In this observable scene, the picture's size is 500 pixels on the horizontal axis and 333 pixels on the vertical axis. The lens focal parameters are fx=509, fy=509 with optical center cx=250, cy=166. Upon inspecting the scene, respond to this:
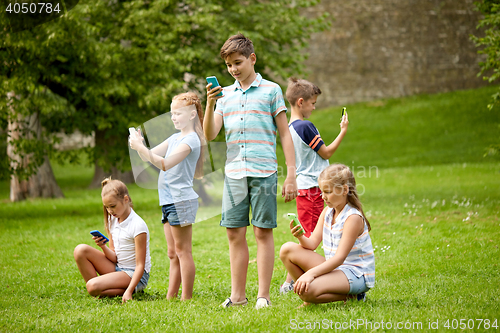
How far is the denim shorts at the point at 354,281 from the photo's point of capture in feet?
12.3

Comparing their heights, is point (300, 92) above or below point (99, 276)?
above

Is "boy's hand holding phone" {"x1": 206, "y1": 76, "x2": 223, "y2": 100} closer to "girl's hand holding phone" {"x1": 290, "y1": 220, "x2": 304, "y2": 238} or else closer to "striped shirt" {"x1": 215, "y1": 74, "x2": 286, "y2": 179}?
"striped shirt" {"x1": 215, "y1": 74, "x2": 286, "y2": 179}

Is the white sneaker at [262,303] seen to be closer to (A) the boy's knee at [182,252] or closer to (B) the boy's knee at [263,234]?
(B) the boy's knee at [263,234]

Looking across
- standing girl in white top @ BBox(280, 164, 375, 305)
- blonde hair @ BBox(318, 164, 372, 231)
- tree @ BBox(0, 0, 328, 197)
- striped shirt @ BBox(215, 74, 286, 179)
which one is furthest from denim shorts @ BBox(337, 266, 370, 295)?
tree @ BBox(0, 0, 328, 197)

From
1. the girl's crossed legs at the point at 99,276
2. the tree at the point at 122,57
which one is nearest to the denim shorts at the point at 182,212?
the girl's crossed legs at the point at 99,276

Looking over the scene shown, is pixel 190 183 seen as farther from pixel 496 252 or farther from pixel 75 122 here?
pixel 75 122

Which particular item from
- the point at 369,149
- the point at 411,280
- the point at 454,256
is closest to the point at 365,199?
the point at 454,256

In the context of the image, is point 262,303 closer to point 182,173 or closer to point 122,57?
point 182,173

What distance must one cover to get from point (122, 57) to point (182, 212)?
7895mm

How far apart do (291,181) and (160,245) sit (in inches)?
173

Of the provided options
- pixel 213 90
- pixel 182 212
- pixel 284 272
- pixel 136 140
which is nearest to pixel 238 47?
pixel 213 90

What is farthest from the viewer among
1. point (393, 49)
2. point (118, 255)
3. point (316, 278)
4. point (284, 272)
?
point (393, 49)

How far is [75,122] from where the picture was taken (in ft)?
37.9

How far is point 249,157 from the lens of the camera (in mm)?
3920
